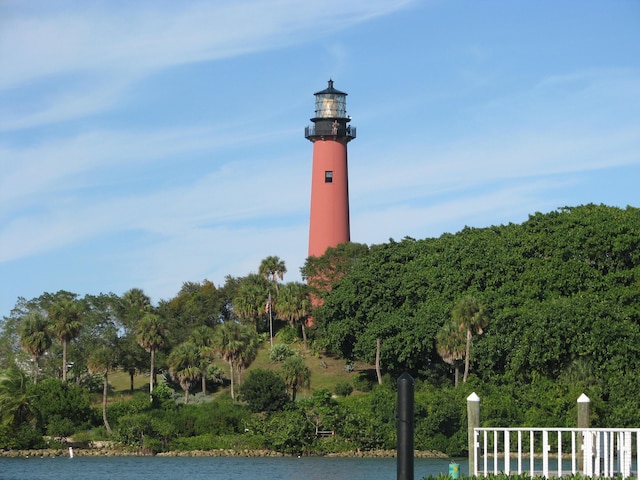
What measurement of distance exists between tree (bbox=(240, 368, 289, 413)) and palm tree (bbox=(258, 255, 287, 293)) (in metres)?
23.0

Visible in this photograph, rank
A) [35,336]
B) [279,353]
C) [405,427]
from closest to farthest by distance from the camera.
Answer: [405,427], [35,336], [279,353]

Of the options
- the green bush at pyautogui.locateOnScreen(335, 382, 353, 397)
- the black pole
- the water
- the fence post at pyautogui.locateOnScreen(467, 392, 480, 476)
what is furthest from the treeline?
the black pole

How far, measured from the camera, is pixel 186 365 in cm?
6319

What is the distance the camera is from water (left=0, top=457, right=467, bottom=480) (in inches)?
1730

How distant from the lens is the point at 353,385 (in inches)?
2640

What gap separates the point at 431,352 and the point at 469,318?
5746mm

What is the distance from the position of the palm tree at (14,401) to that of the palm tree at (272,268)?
27.0m

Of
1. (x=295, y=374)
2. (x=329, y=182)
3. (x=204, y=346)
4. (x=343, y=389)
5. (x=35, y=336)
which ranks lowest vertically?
(x=343, y=389)

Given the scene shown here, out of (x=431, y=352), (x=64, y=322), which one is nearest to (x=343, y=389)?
(x=431, y=352)

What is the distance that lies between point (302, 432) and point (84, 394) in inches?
452

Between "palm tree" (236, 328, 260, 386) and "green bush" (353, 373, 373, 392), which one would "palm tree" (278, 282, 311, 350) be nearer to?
"green bush" (353, 373, 373, 392)

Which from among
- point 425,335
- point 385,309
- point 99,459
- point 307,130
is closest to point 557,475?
point 99,459

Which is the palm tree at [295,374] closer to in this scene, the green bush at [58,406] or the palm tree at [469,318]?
the palm tree at [469,318]

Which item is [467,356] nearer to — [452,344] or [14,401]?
[452,344]
